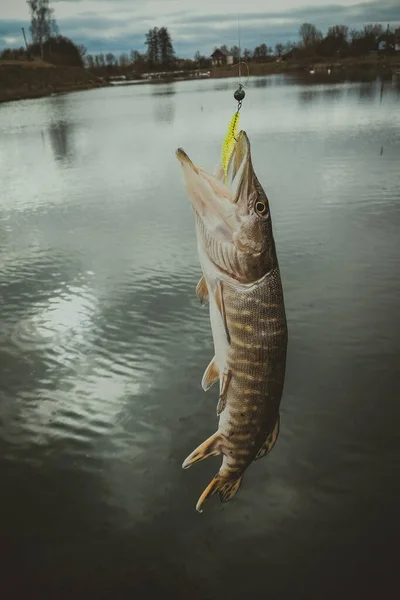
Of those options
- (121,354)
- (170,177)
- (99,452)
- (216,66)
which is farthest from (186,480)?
(216,66)

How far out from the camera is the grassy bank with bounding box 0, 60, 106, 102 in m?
80.9

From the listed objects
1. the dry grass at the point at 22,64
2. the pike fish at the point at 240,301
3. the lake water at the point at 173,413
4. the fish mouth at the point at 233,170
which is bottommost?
the lake water at the point at 173,413

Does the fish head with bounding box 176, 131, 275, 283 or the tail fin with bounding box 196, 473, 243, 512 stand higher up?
the fish head with bounding box 176, 131, 275, 283

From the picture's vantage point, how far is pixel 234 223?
109 inches

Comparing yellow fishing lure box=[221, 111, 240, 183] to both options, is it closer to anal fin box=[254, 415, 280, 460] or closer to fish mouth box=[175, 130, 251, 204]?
fish mouth box=[175, 130, 251, 204]

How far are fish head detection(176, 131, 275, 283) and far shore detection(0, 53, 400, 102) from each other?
6146 cm

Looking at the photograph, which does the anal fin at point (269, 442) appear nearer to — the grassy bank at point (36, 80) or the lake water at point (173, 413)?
the lake water at point (173, 413)

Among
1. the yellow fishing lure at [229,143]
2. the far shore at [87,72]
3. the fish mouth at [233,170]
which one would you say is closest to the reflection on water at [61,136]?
the far shore at [87,72]

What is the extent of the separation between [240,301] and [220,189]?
655 mm

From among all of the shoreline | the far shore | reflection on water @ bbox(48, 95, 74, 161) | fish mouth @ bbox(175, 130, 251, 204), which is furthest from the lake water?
the shoreline

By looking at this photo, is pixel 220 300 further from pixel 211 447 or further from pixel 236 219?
pixel 211 447

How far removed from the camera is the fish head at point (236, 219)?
2.64 metres

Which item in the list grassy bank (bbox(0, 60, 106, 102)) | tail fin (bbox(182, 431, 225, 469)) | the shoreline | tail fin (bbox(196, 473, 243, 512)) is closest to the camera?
tail fin (bbox(182, 431, 225, 469))

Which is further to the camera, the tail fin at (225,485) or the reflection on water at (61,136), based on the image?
the reflection on water at (61,136)
